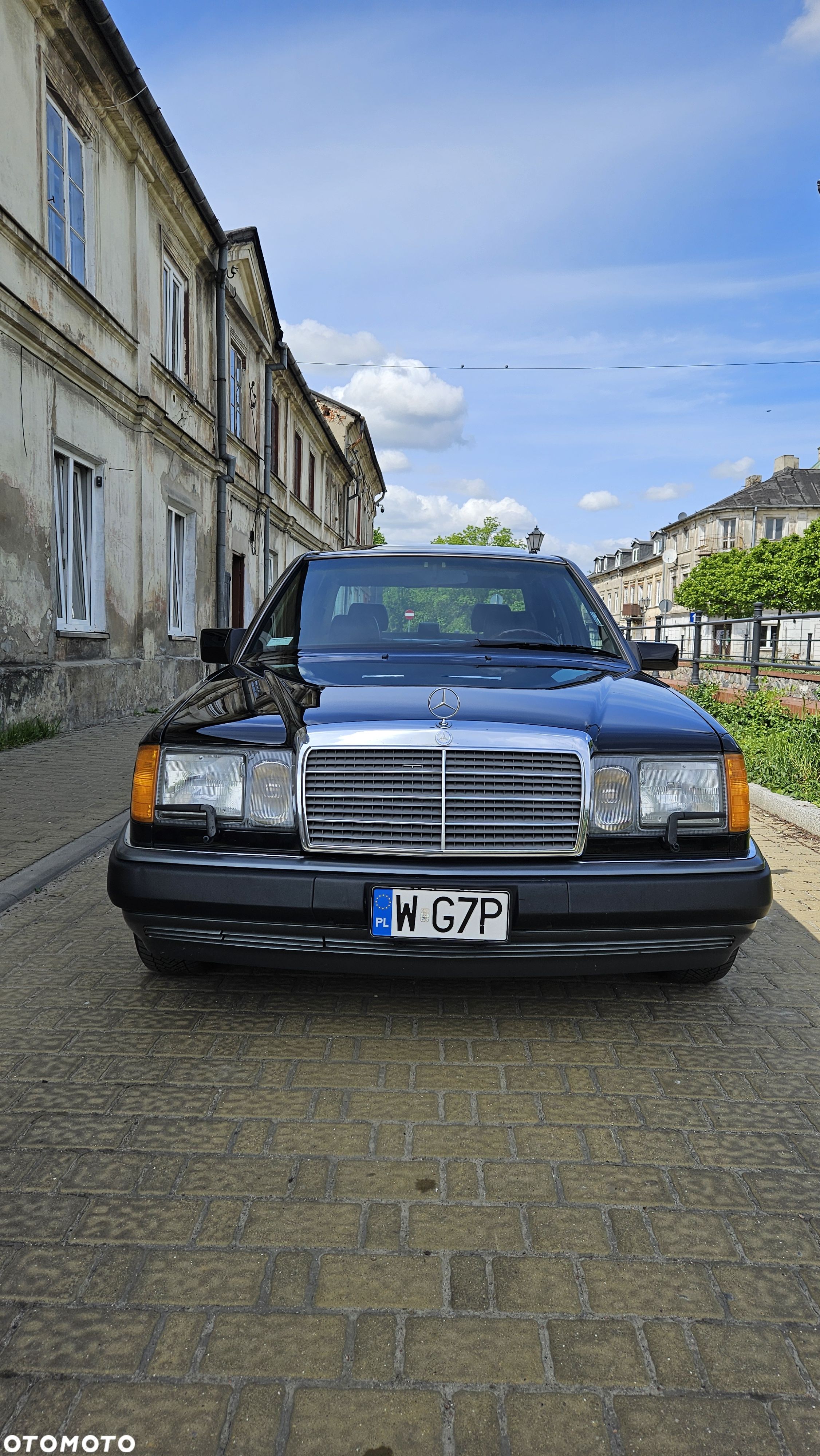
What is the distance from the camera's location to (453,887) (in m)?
2.67

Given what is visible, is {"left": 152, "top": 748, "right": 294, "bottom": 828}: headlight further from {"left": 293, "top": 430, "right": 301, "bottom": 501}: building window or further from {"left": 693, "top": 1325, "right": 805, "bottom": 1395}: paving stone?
{"left": 293, "top": 430, "right": 301, "bottom": 501}: building window

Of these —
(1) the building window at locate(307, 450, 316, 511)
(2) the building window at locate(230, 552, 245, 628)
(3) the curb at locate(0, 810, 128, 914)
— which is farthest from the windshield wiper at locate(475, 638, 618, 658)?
(1) the building window at locate(307, 450, 316, 511)

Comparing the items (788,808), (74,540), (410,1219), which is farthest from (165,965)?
(74,540)

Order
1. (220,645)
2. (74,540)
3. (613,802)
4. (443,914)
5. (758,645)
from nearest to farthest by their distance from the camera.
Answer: (443,914) < (613,802) < (220,645) < (758,645) < (74,540)

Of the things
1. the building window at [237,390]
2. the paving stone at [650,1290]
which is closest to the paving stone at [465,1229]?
the paving stone at [650,1290]

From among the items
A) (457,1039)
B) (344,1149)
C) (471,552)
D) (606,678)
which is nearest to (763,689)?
(471,552)

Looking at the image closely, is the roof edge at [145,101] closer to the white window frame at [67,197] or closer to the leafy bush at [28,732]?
the white window frame at [67,197]

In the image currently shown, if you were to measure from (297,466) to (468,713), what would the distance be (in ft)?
85.3

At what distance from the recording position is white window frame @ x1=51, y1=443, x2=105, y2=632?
10.6m

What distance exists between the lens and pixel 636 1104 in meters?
2.58

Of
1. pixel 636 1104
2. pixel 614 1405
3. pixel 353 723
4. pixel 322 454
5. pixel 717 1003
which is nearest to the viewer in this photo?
pixel 614 1405

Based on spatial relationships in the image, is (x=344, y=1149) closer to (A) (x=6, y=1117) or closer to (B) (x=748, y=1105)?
(A) (x=6, y=1117)

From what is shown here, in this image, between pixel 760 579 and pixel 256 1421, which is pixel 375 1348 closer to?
pixel 256 1421

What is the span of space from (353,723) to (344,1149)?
1145 millimetres
